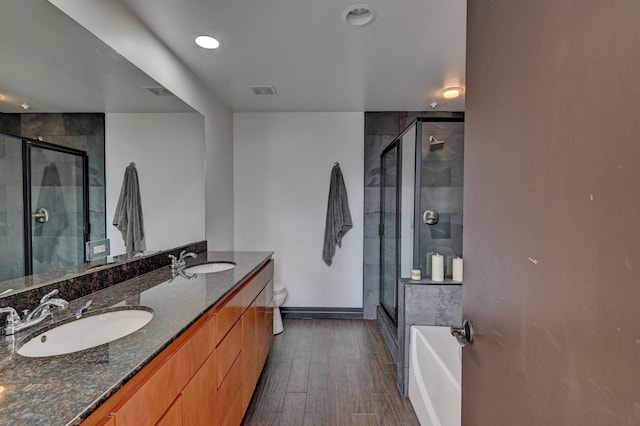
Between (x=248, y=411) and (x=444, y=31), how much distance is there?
108 inches

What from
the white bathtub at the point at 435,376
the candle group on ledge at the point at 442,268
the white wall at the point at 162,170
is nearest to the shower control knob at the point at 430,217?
the candle group on ledge at the point at 442,268

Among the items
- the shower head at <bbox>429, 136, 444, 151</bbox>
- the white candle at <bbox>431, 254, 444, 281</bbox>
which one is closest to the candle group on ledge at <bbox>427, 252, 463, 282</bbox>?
the white candle at <bbox>431, 254, 444, 281</bbox>

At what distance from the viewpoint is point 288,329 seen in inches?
126

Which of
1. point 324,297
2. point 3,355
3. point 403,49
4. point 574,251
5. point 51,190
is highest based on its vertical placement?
point 403,49

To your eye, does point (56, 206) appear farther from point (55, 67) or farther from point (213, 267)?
point (213, 267)

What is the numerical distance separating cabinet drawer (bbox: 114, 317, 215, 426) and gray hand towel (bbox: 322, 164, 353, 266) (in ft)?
7.18

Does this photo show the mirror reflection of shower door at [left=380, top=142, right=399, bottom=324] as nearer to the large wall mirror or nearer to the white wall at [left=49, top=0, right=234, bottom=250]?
the white wall at [left=49, top=0, right=234, bottom=250]

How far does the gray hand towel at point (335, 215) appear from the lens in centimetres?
336

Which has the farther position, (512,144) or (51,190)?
(51,190)

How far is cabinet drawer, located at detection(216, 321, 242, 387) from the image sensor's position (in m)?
1.41

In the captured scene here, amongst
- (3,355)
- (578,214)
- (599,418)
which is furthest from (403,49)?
(3,355)

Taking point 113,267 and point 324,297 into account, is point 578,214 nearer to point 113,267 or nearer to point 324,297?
point 113,267

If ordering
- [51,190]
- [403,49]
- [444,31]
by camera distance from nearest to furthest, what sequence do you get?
[51,190] → [444,31] → [403,49]

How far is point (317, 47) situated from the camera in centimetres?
205
